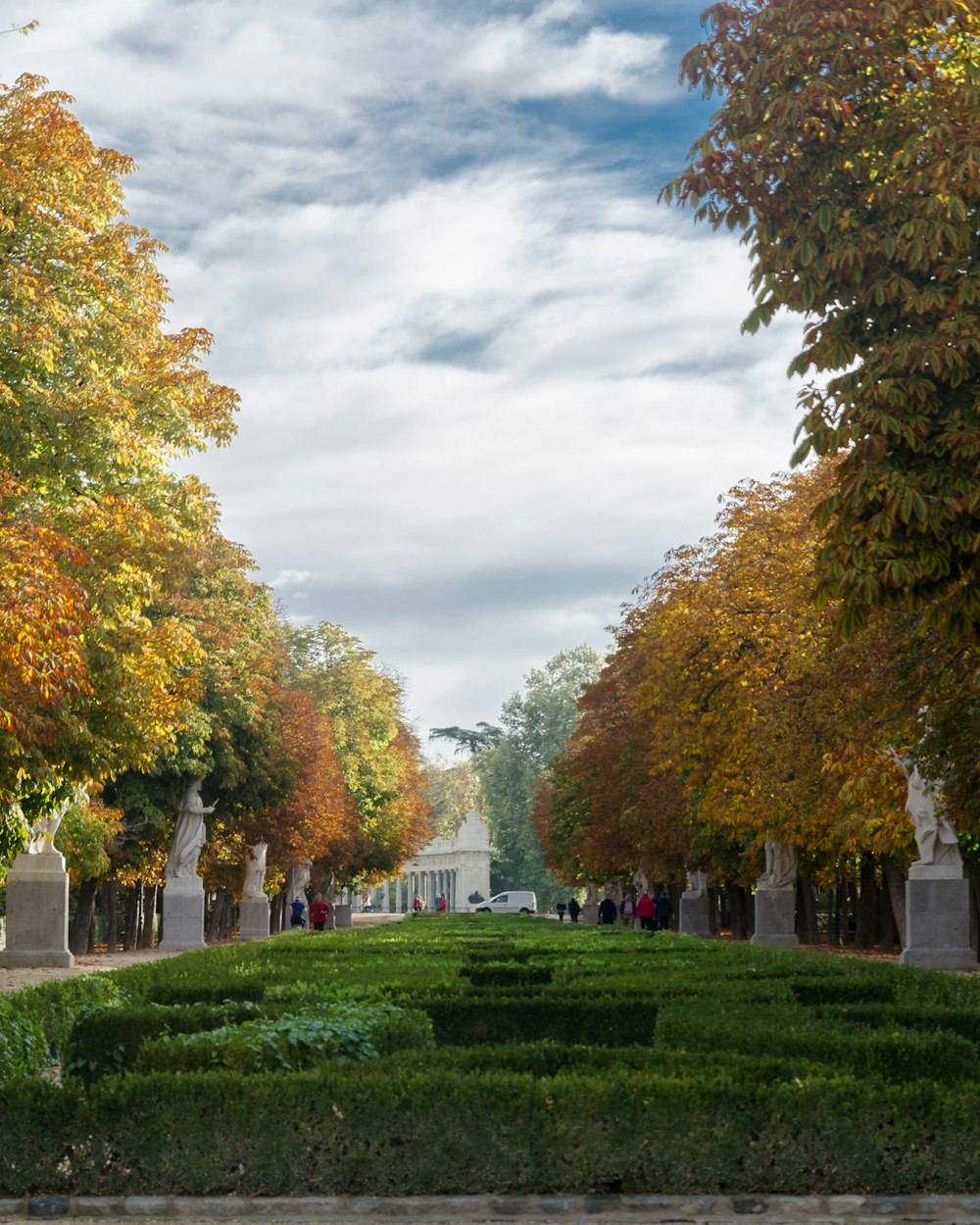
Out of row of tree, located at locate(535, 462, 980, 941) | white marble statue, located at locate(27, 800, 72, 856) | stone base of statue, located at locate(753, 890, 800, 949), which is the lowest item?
stone base of statue, located at locate(753, 890, 800, 949)

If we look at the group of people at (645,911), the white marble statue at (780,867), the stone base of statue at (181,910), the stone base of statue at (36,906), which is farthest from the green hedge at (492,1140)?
the group of people at (645,911)

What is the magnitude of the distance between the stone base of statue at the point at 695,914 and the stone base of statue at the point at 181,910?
61.1 feet

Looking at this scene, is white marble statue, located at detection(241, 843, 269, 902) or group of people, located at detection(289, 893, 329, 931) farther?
group of people, located at detection(289, 893, 329, 931)

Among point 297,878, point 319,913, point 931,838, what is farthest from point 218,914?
point 931,838

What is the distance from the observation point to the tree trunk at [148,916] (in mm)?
50406

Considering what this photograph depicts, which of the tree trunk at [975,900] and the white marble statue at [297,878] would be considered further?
the white marble statue at [297,878]

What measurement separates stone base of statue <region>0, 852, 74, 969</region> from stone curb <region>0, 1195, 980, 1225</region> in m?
23.3

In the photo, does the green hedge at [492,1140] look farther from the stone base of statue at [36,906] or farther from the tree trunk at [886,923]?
the tree trunk at [886,923]

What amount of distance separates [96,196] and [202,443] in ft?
13.8

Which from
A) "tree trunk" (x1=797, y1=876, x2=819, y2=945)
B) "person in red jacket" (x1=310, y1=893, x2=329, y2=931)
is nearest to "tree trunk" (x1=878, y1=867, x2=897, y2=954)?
"tree trunk" (x1=797, y1=876, x2=819, y2=945)

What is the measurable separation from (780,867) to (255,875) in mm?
17672

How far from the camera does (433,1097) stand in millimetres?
8797

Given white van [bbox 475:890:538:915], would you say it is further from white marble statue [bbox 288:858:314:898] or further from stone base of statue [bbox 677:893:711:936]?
stone base of statue [bbox 677:893:711:936]

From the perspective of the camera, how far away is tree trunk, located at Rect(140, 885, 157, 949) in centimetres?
5041
